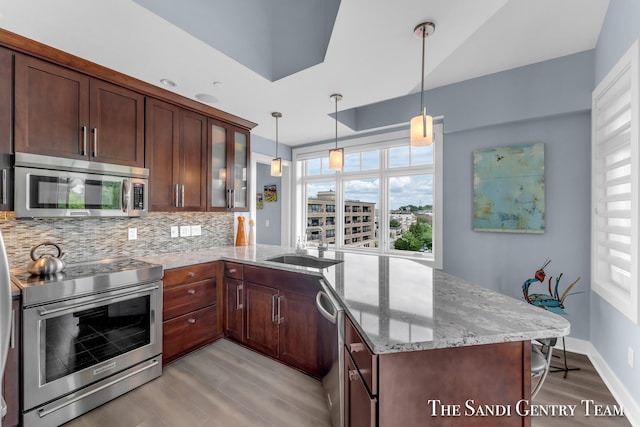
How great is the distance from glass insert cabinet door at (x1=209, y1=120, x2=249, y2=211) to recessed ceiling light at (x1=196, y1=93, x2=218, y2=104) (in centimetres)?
28

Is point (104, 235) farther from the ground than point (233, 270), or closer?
farther from the ground

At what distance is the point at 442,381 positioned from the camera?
1.06 meters

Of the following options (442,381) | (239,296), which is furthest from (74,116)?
(442,381)

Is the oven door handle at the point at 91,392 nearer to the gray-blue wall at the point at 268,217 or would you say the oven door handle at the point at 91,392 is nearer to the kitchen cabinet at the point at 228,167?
the kitchen cabinet at the point at 228,167

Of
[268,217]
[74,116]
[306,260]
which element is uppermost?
[74,116]

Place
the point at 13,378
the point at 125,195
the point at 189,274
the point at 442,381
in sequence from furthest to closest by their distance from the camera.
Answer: the point at 189,274, the point at 125,195, the point at 13,378, the point at 442,381

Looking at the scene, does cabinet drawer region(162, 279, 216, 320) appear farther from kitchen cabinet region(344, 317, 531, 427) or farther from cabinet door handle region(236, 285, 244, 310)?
kitchen cabinet region(344, 317, 531, 427)

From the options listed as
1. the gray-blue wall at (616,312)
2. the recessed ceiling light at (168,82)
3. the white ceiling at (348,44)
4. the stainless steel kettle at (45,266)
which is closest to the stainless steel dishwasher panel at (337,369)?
the white ceiling at (348,44)

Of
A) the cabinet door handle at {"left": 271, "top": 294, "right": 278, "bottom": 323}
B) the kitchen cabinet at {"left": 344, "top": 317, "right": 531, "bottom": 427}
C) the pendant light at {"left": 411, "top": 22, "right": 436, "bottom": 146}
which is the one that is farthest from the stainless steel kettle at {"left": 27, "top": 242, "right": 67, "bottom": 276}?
the pendant light at {"left": 411, "top": 22, "right": 436, "bottom": 146}

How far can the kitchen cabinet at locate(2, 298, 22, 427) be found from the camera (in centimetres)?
160

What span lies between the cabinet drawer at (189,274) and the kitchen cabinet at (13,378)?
0.86 m

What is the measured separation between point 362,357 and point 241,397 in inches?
A: 53.4

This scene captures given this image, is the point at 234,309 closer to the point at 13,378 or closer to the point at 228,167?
the point at 13,378

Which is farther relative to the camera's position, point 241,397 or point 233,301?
point 233,301
